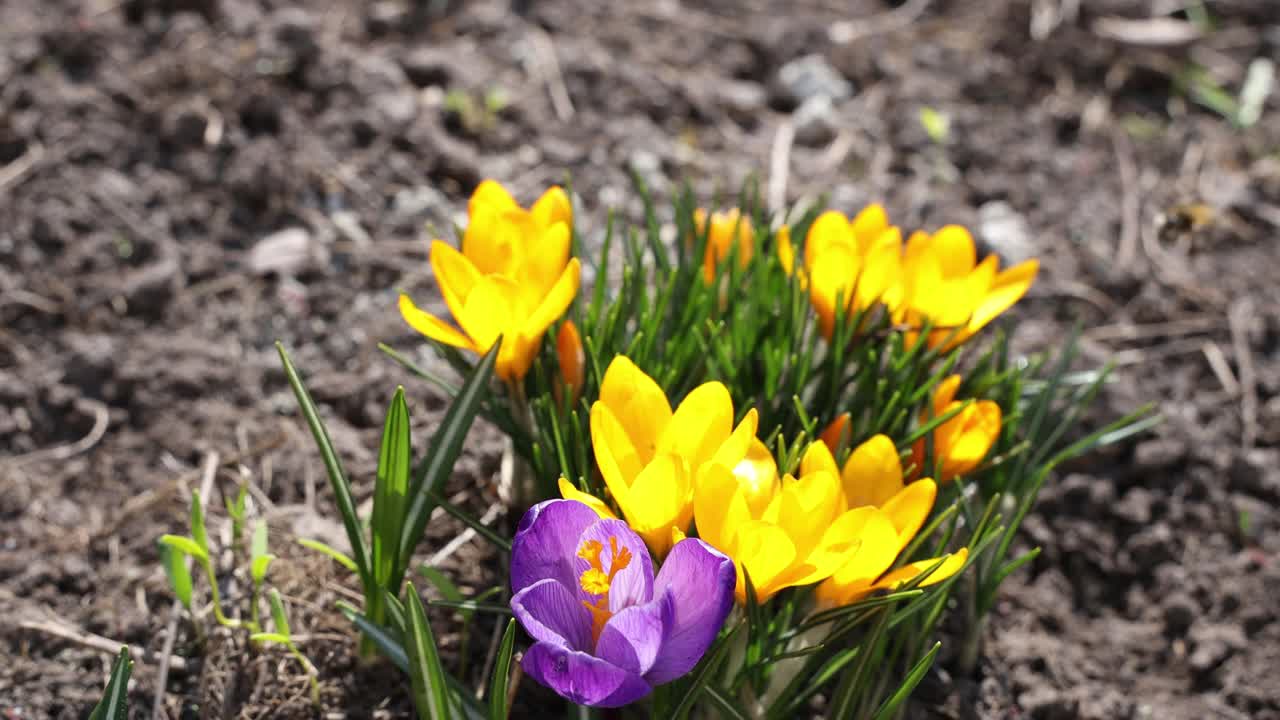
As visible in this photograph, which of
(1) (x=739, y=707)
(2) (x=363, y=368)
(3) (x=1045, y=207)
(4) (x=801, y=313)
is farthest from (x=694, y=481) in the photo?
(3) (x=1045, y=207)

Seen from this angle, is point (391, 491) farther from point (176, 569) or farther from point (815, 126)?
point (815, 126)

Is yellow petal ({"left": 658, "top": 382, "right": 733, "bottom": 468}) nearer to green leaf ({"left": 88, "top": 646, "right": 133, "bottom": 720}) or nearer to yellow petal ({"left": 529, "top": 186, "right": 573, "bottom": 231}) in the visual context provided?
yellow petal ({"left": 529, "top": 186, "right": 573, "bottom": 231})

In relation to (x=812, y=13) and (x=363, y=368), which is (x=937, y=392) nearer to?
(x=363, y=368)

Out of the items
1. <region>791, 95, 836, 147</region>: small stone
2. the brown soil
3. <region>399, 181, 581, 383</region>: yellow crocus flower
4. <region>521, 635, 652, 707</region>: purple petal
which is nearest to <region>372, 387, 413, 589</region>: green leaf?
<region>399, 181, 581, 383</region>: yellow crocus flower

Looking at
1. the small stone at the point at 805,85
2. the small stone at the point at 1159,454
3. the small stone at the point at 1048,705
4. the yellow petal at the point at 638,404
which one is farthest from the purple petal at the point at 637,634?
the small stone at the point at 805,85

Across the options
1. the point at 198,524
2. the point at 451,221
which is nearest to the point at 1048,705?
the point at 198,524

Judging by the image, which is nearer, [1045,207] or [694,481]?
[694,481]
